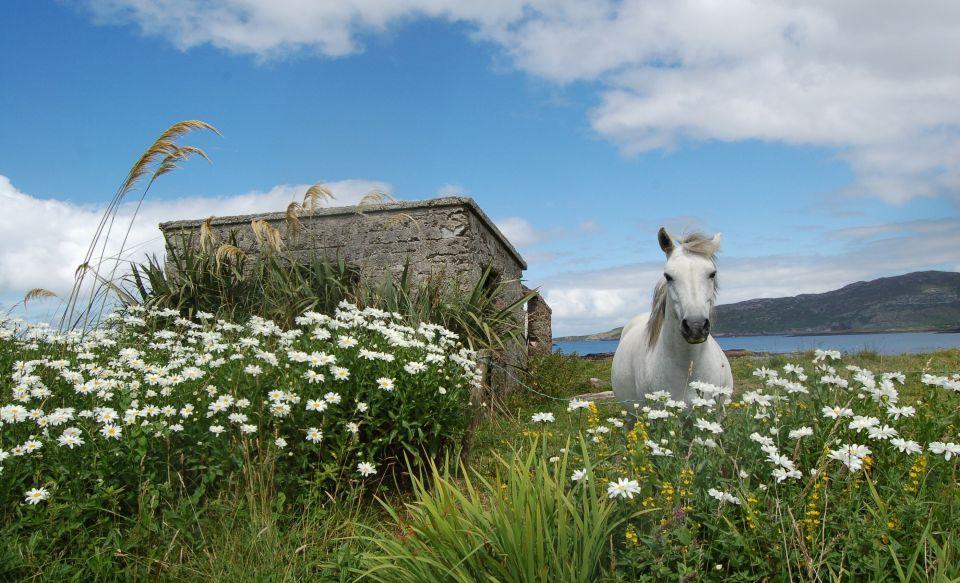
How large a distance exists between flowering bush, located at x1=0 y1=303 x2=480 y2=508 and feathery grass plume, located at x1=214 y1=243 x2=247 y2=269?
366 cm

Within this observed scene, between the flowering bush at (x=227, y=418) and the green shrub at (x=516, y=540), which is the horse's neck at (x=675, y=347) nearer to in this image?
the flowering bush at (x=227, y=418)

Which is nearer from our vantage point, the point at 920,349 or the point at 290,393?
the point at 290,393

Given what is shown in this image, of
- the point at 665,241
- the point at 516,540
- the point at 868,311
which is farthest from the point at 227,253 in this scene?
the point at 868,311

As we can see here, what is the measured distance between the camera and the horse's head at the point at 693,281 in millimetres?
4387

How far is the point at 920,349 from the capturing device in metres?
16.2

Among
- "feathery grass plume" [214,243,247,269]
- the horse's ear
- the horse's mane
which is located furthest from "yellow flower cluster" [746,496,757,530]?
"feathery grass plume" [214,243,247,269]

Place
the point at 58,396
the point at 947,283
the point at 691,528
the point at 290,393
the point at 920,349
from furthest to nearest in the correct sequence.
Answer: the point at 947,283
the point at 920,349
the point at 58,396
the point at 290,393
the point at 691,528

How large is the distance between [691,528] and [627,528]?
27 cm

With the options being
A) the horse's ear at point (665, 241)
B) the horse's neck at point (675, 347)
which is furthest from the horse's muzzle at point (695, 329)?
the horse's ear at point (665, 241)

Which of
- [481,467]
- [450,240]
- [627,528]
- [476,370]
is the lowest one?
[481,467]

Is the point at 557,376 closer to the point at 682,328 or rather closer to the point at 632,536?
the point at 682,328

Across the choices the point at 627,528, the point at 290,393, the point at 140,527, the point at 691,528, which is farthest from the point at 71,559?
the point at 691,528

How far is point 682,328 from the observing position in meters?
4.46

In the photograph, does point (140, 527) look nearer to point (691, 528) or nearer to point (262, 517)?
point (262, 517)
